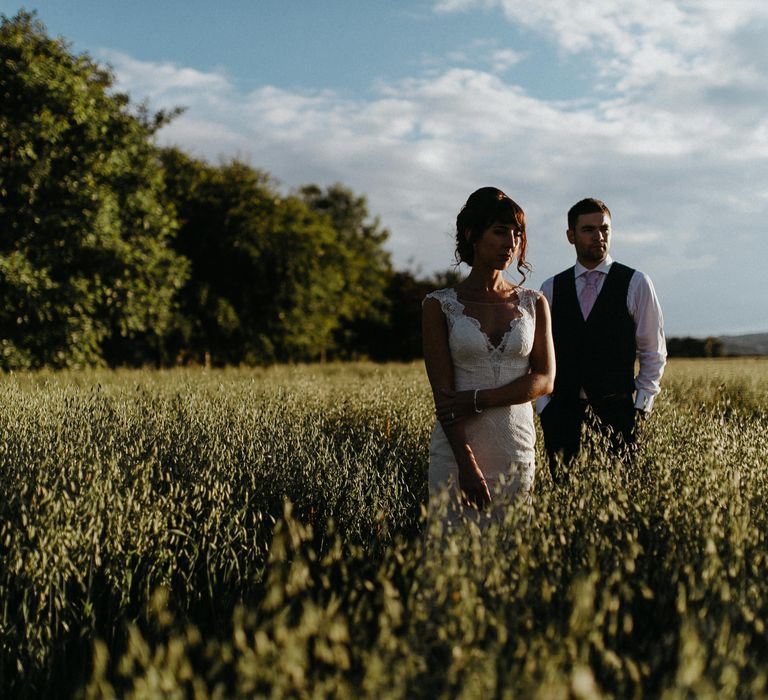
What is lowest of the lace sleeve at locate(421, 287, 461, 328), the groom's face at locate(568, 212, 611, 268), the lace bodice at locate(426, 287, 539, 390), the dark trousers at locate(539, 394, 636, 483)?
the dark trousers at locate(539, 394, 636, 483)

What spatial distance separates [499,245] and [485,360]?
1.65ft

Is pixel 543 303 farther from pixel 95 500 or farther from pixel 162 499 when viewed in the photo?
pixel 95 500

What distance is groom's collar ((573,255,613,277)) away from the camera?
13.9 feet

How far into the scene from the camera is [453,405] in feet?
10.1

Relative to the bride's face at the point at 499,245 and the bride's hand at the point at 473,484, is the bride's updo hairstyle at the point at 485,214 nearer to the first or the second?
the bride's face at the point at 499,245

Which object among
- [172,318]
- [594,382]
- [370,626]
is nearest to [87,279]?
[172,318]

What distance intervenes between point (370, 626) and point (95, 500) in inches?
46.6

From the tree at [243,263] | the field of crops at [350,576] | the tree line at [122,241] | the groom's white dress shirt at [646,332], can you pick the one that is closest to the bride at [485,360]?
the field of crops at [350,576]

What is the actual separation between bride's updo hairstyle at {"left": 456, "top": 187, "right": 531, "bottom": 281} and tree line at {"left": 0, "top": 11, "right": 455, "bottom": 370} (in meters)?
11.4

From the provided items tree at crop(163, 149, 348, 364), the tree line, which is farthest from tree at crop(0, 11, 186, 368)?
tree at crop(163, 149, 348, 364)

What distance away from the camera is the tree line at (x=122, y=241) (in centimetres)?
1322

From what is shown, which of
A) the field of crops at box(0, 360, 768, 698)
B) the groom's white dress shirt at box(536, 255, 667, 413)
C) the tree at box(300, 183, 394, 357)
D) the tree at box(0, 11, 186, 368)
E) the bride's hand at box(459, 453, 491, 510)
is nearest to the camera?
the field of crops at box(0, 360, 768, 698)

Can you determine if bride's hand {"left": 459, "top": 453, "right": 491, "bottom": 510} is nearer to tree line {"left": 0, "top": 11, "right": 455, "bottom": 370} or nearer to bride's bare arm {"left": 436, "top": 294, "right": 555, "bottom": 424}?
bride's bare arm {"left": 436, "top": 294, "right": 555, "bottom": 424}

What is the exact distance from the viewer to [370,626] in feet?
8.14
